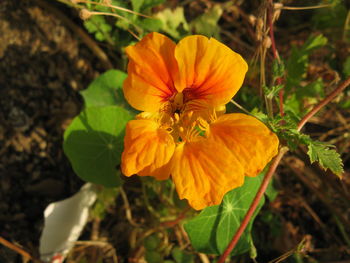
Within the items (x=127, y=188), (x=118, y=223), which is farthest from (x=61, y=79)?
(x=118, y=223)

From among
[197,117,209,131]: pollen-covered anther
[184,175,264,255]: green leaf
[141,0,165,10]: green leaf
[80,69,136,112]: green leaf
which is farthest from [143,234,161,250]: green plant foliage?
[141,0,165,10]: green leaf

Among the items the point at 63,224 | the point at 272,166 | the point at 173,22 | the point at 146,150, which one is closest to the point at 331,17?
the point at 173,22

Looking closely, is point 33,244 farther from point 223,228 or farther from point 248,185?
point 248,185

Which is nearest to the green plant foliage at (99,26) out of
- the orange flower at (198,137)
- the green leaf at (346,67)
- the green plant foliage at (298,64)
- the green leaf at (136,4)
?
the green leaf at (136,4)

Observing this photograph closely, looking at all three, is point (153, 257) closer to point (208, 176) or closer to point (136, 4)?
point (208, 176)

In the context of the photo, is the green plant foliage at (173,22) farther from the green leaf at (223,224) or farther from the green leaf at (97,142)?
the green leaf at (223,224)

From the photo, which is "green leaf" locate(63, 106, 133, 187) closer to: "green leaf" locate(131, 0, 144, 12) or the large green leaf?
the large green leaf
